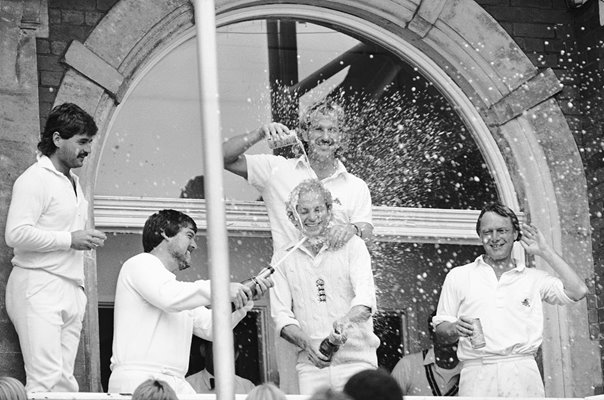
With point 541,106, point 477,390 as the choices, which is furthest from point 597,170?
point 477,390

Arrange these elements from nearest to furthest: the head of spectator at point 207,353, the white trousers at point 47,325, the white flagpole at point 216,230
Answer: the white flagpole at point 216,230
the white trousers at point 47,325
the head of spectator at point 207,353

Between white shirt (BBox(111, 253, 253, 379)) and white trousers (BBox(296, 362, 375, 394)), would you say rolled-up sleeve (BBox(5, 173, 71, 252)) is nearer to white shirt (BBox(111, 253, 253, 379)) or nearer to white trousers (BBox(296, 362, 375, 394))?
white shirt (BBox(111, 253, 253, 379))

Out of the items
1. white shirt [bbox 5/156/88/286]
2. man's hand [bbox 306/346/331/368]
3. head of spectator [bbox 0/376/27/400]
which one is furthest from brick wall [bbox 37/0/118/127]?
head of spectator [bbox 0/376/27/400]

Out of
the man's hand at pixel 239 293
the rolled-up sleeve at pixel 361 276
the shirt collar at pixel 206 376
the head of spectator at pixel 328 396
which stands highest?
the rolled-up sleeve at pixel 361 276

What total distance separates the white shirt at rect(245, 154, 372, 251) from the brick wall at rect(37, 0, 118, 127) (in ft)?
4.11

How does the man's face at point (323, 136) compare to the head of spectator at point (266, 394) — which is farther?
the man's face at point (323, 136)

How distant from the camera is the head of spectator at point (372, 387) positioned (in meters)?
4.64

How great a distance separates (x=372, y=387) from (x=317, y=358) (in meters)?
3.76

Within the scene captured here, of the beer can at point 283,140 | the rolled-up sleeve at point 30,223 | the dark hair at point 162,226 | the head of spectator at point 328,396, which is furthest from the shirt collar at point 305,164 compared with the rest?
the head of spectator at point 328,396

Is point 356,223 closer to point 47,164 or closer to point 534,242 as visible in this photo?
point 534,242

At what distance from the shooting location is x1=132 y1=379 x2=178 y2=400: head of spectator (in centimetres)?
619

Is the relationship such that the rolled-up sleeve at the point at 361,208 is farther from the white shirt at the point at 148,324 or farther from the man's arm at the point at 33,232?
the man's arm at the point at 33,232

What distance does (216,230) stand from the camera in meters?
5.93

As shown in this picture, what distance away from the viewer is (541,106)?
35.3 ft
